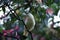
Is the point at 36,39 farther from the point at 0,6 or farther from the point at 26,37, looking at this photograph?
the point at 0,6

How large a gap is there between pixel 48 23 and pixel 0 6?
45 cm

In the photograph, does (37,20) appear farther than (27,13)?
Yes

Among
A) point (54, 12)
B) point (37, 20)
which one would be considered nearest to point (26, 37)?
point (37, 20)

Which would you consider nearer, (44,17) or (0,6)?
(0,6)

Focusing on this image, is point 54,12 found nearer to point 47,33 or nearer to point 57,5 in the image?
point 57,5

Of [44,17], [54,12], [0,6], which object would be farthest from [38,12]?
[0,6]

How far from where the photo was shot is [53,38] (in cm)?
159

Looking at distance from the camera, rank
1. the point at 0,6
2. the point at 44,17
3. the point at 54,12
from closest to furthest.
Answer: the point at 0,6 < the point at 44,17 < the point at 54,12

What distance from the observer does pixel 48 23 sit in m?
1.61

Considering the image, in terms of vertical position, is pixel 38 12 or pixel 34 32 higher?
pixel 38 12

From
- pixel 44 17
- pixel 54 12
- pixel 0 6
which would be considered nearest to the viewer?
pixel 0 6

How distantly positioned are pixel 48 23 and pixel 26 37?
0.20 m

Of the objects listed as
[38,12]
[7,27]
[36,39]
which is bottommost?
[36,39]

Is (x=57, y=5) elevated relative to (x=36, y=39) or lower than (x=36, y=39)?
elevated
